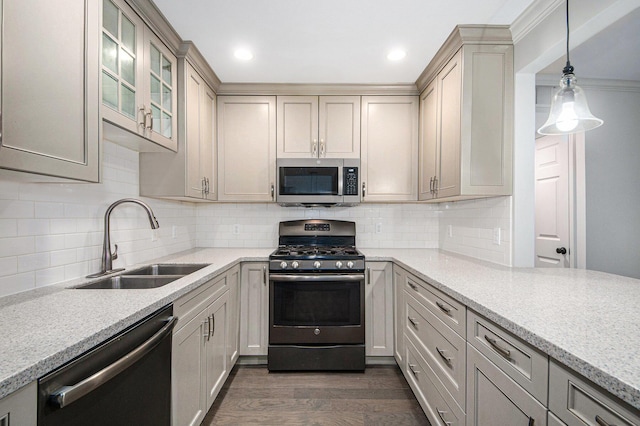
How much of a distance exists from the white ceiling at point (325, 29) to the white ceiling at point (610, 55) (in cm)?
64

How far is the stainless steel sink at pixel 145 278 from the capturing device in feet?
5.10

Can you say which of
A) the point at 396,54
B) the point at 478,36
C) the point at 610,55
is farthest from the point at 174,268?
the point at 610,55

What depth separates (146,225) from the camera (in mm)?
2117

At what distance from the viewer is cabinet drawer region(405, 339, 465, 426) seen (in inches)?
53.4

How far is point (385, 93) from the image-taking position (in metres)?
2.63

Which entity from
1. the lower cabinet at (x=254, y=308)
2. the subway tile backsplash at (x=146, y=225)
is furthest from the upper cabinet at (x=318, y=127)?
the lower cabinet at (x=254, y=308)

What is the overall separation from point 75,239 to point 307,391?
1736mm

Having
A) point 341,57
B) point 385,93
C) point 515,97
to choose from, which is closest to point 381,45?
point 341,57

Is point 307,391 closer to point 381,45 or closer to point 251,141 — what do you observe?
point 251,141

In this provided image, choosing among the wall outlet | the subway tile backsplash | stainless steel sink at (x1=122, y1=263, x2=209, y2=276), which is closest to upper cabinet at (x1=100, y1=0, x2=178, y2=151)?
the subway tile backsplash

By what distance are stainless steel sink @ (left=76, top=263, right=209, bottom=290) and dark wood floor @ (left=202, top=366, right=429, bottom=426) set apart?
2.97ft

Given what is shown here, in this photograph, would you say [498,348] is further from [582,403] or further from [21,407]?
[21,407]

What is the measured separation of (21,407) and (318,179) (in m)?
2.17

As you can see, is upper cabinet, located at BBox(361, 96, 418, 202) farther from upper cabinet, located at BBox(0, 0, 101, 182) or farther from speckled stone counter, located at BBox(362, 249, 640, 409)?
upper cabinet, located at BBox(0, 0, 101, 182)
